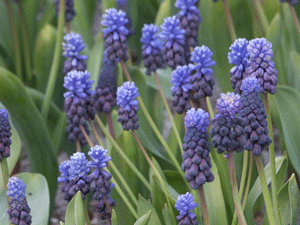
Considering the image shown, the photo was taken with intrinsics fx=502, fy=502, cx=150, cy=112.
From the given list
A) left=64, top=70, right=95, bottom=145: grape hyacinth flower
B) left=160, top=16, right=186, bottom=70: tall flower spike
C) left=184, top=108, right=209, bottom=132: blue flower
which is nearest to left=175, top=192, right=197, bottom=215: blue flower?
left=184, top=108, right=209, bottom=132: blue flower

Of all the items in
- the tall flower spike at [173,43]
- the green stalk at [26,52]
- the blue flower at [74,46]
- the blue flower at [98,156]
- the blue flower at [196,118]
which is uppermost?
the green stalk at [26,52]

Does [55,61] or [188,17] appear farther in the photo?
[55,61]

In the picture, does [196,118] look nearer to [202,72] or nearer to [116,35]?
[202,72]

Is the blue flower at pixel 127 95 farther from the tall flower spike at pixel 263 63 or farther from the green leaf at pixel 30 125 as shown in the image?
the green leaf at pixel 30 125

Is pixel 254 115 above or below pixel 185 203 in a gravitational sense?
above

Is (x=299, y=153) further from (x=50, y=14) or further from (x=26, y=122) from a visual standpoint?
(x=50, y=14)

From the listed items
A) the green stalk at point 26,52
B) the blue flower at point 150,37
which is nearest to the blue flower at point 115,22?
the blue flower at point 150,37

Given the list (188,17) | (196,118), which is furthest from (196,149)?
(188,17)
